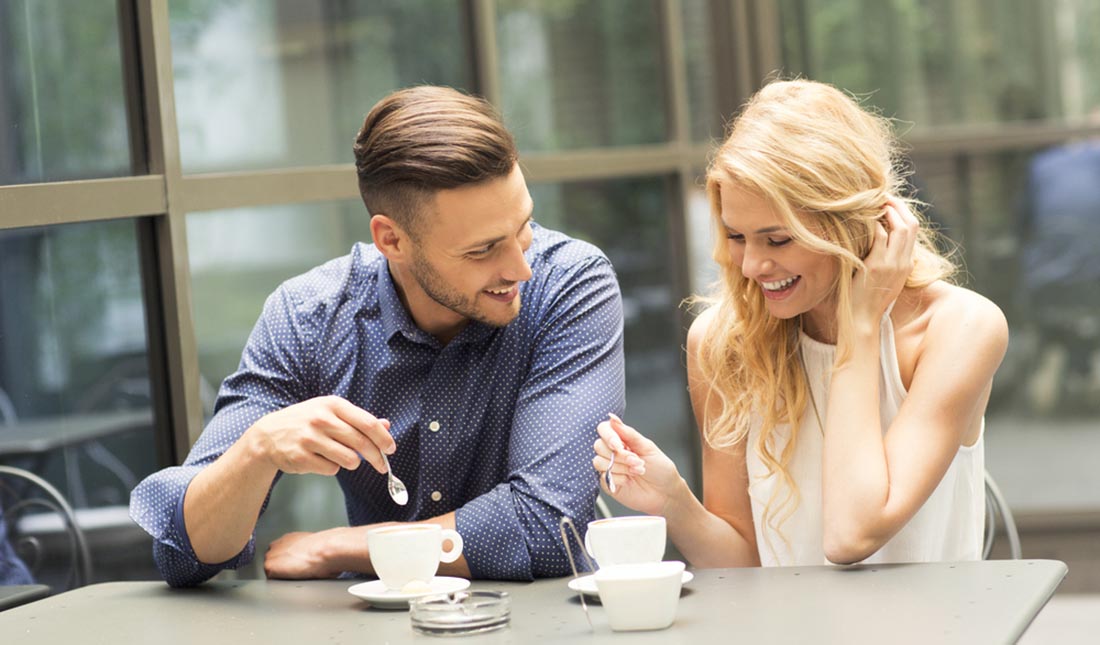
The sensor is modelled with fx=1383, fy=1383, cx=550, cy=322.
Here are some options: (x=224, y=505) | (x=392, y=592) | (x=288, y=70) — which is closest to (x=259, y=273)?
(x=288, y=70)

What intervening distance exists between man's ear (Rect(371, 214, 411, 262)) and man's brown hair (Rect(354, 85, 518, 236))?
1 cm

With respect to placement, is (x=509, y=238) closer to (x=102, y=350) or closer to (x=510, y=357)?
(x=510, y=357)

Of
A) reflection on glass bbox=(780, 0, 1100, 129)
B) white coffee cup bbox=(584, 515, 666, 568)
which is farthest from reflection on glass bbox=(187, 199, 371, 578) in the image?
reflection on glass bbox=(780, 0, 1100, 129)

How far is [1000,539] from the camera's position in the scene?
4.53 m

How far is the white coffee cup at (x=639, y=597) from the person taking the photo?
145 centimetres

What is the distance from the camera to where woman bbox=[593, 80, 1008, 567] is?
1.89 metres

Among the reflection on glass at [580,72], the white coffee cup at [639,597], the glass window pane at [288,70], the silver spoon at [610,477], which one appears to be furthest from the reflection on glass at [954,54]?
the white coffee cup at [639,597]

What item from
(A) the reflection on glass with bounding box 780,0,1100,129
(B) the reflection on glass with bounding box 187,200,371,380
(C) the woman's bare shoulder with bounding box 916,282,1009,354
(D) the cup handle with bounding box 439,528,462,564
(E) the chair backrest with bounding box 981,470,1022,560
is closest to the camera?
(D) the cup handle with bounding box 439,528,462,564

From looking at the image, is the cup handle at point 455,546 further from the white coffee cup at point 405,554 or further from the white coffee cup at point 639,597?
the white coffee cup at point 639,597

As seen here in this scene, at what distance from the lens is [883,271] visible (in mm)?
1995

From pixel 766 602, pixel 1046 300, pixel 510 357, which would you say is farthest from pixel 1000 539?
pixel 766 602

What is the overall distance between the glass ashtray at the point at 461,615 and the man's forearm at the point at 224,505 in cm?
39

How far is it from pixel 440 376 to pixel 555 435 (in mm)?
250

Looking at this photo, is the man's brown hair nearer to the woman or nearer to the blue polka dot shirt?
the blue polka dot shirt
